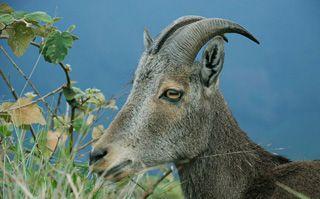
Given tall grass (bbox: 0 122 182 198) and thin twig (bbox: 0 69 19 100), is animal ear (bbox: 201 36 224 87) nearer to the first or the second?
tall grass (bbox: 0 122 182 198)

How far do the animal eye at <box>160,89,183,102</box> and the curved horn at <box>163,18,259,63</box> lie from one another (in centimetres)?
28

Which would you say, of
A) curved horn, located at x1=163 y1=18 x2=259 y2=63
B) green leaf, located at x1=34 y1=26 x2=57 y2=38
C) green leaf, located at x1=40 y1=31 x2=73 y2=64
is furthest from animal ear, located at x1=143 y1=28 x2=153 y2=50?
green leaf, located at x1=34 y1=26 x2=57 y2=38

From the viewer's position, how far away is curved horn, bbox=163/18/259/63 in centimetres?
532

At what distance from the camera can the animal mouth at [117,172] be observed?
475cm

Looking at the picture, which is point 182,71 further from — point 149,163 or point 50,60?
point 50,60

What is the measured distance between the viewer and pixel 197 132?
206 inches

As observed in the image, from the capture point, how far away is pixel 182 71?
5.29 meters

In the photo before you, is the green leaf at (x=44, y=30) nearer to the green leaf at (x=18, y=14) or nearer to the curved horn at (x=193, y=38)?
the green leaf at (x=18, y=14)

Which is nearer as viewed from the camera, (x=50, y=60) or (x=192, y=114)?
(x=192, y=114)

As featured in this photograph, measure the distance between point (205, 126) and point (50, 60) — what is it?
1511 millimetres

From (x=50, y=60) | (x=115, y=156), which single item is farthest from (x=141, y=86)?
(x=50, y=60)

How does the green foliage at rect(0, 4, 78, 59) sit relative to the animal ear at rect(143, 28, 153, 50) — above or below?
below

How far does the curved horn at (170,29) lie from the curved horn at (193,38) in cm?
8

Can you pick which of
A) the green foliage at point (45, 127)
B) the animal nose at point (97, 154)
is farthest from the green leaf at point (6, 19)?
the animal nose at point (97, 154)
